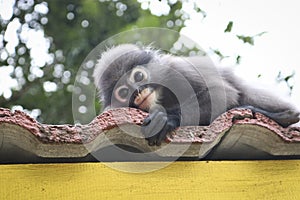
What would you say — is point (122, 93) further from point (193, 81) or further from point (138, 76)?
point (193, 81)

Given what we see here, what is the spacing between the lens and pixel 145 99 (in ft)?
5.07

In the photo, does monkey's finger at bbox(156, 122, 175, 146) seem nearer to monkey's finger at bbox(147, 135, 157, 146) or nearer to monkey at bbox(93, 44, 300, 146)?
monkey's finger at bbox(147, 135, 157, 146)

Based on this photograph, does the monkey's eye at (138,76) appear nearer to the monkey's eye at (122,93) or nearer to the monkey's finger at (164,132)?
the monkey's eye at (122,93)

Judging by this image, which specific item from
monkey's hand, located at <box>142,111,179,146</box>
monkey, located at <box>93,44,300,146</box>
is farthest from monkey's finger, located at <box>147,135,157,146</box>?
monkey, located at <box>93,44,300,146</box>

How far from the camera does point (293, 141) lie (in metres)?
1.19

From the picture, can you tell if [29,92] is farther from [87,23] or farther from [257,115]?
[257,115]

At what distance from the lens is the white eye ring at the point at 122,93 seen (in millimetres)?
1620

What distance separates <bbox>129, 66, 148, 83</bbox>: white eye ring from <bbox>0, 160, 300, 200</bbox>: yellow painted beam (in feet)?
1.66

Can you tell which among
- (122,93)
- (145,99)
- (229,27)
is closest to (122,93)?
(122,93)

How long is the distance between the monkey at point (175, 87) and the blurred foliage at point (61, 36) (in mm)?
1738

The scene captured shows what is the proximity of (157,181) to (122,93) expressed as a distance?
0.53 metres

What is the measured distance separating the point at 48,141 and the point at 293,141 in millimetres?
487

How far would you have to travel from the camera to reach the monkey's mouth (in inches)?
59.9

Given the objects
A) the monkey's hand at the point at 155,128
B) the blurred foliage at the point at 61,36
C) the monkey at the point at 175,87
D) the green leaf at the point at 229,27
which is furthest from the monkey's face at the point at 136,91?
the blurred foliage at the point at 61,36
